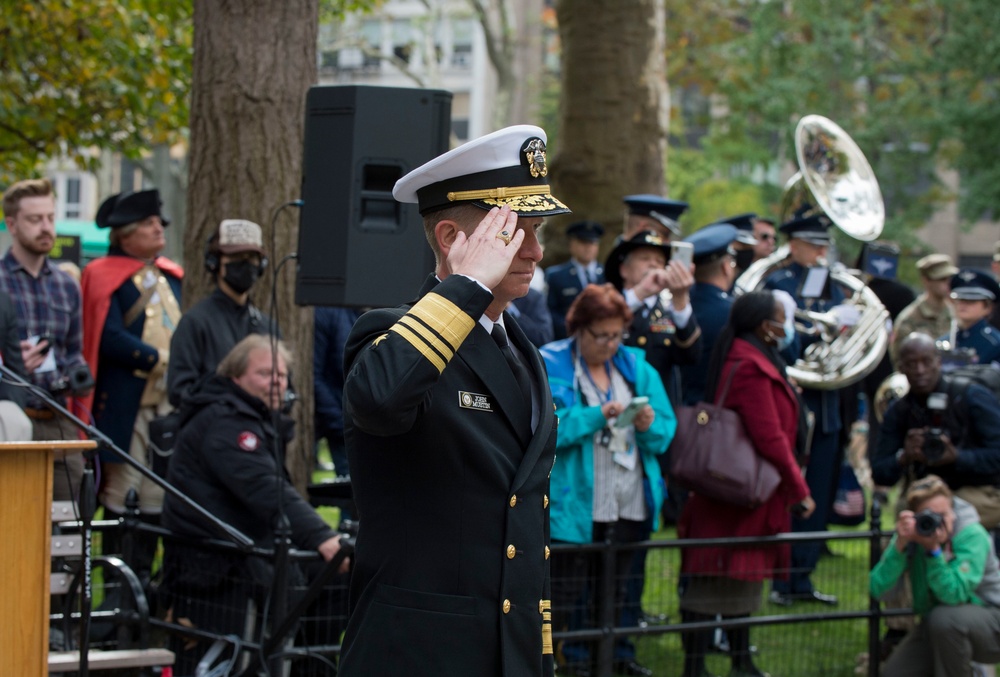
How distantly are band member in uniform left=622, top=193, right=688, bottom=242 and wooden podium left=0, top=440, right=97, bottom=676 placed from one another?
16.4 feet

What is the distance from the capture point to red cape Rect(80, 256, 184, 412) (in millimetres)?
7793

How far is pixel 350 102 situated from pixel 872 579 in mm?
3780

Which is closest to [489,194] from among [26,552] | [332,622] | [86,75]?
[26,552]

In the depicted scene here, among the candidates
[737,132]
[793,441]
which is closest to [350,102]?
[793,441]

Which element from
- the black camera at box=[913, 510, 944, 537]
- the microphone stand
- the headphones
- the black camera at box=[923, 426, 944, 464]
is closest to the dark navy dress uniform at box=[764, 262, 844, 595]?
the black camera at box=[923, 426, 944, 464]

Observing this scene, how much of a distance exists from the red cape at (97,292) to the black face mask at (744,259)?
5.26m

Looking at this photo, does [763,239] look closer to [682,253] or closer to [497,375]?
[682,253]

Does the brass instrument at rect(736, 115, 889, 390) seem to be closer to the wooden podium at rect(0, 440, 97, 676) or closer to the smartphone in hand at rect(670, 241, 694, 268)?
the smartphone in hand at rect(670, 241, 694, 268)

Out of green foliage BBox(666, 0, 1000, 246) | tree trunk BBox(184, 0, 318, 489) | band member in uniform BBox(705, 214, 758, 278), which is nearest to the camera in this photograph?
tree trunk BBox(184, 0, 318, 489)

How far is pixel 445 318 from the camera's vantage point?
3062 mm

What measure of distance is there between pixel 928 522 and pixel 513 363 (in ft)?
13.2

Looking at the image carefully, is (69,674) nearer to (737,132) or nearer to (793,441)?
(793,441)

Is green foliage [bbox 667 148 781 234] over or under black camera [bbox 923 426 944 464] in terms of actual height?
over

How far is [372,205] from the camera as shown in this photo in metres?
5.70
